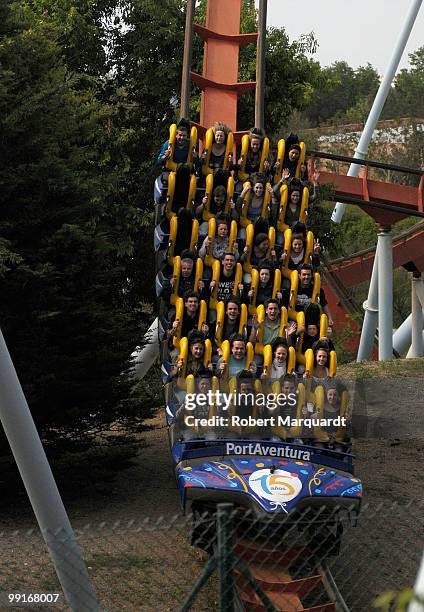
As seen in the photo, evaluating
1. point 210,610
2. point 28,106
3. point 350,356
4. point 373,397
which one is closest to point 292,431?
point 210,610

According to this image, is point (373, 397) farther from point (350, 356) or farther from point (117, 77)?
point (350, 356)

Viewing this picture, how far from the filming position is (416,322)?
23.7 metres

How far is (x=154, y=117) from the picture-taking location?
21.4m

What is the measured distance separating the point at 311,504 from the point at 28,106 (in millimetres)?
4879

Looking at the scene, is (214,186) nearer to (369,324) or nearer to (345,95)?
(369,324)

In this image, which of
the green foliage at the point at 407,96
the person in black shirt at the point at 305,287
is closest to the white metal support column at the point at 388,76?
the person in black shirt at the point at 305,287

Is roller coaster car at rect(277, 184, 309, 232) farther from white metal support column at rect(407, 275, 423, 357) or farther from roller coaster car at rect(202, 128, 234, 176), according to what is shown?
white metal support column at rect(407, 275, 423, 357)

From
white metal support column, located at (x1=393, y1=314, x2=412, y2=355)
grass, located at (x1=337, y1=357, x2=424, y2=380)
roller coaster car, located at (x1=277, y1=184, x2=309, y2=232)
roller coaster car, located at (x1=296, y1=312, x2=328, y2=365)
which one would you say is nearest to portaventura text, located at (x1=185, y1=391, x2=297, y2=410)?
roller coaster car, located at (x1=296, y1=312, x2=328, y2=365)

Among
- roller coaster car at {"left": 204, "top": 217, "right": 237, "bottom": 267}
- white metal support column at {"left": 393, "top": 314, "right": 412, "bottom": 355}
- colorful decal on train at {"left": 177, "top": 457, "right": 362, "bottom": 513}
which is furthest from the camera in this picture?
white metal support column at {"left": 393, "top": 314, "right": 412, "bottom": 355}

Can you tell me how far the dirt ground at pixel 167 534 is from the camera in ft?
27.7

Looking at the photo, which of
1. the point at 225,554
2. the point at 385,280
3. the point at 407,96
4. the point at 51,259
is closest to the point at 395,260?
the point at 385,280

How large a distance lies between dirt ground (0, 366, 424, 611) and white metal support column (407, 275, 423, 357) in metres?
7.85

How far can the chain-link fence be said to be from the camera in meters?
7.88

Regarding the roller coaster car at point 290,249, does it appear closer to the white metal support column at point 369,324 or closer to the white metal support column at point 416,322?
the white metal support column at point 369,324
